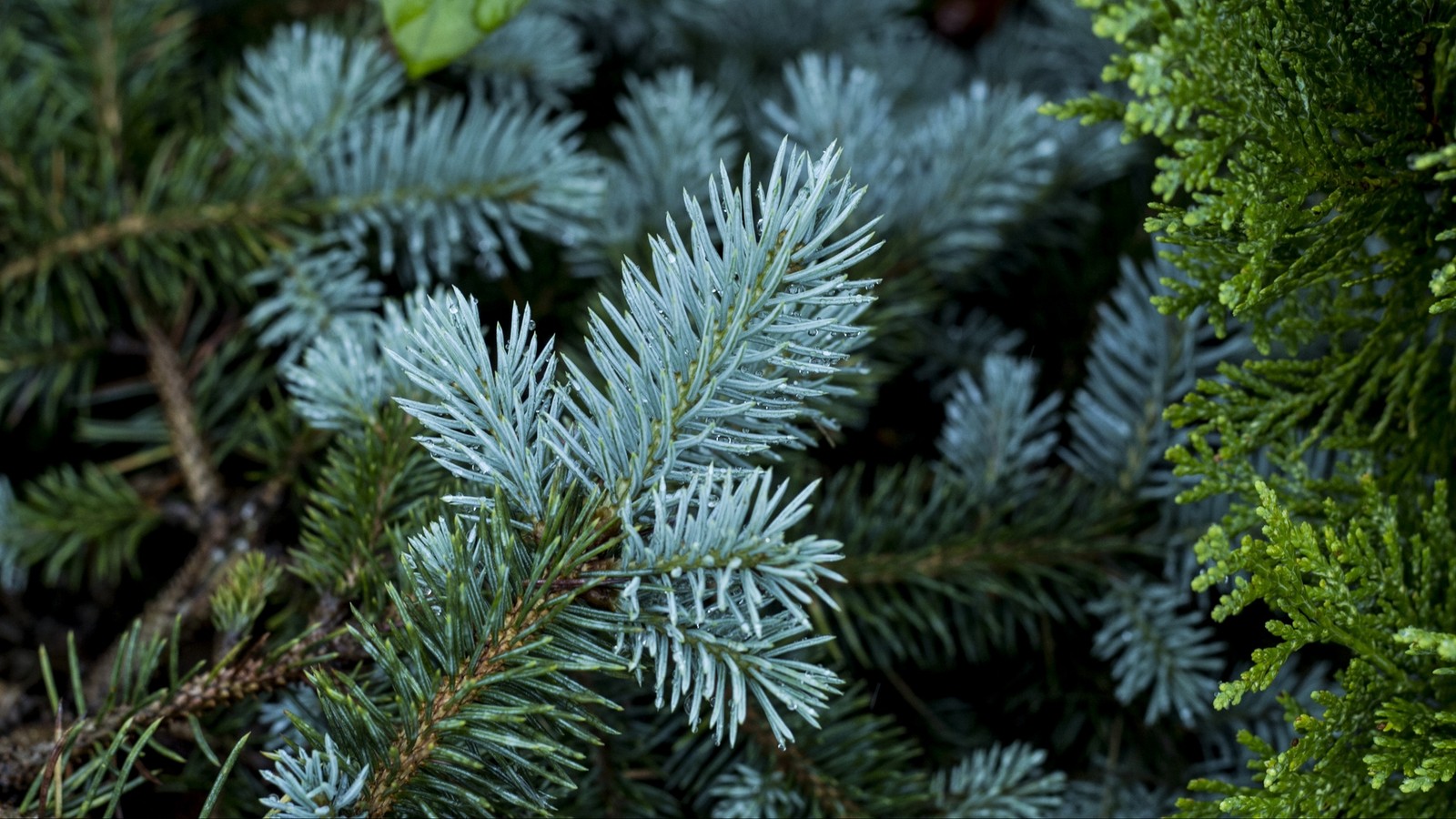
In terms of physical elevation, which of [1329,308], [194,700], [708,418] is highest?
[1329,308]

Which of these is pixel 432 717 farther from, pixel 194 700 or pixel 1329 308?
pixel 1329 308

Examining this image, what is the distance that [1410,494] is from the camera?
473 millimetres

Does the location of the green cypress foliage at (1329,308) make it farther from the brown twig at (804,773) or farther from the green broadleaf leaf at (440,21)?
the green broadleaf leaf at (440,21)

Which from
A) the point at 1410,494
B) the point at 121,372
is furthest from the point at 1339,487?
the point at 121,372

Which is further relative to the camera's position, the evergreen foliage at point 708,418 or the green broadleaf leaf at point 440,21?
the green broadleaf leaf at point 440,21

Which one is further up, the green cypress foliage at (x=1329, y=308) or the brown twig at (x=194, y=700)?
the green cypress foliage at (x=1329, y=308)

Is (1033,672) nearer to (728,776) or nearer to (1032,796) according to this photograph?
(1032,796)

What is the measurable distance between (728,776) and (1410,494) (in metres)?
0.34

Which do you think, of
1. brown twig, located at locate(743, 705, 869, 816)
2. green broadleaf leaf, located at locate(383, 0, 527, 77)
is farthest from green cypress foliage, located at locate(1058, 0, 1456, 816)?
green broadleaf leaf, located at locate(383, 0, 527, 77)

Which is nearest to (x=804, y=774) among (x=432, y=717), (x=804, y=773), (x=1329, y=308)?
(x=804, y=773)

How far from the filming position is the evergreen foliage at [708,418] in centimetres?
39

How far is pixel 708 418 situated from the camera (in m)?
0.39

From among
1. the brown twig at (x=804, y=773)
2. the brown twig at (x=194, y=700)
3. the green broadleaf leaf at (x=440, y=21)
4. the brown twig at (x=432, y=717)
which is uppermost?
the green broadleaf leaf at (x=440, y=21)

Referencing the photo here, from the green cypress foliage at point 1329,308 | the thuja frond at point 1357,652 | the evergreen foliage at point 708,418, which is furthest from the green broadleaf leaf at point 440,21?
the thuja frond at point 1357,652
